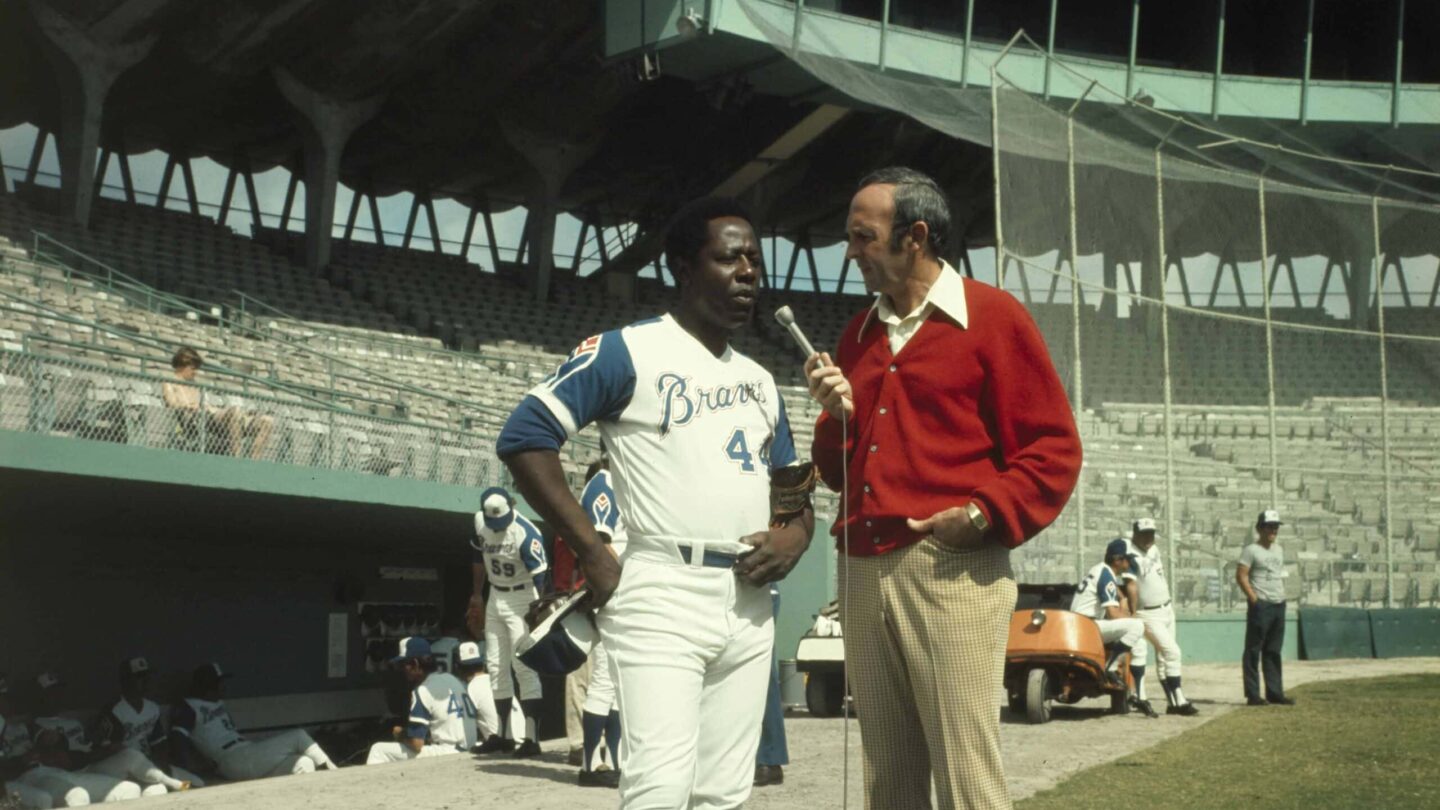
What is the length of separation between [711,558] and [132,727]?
11.0m

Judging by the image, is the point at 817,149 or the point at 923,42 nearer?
the point at 923,42

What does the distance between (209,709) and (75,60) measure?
64.7ft

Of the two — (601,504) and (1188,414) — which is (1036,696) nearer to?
(601,504)

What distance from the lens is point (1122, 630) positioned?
47.2 ft

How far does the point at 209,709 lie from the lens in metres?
14.0

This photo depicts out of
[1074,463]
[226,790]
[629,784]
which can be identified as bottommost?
[226,790]

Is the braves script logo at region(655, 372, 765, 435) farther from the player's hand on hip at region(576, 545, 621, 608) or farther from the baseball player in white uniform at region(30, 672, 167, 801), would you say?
the baseball player in white uniform at region(30, 672, 167, 801)

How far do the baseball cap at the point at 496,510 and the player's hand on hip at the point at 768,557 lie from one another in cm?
713

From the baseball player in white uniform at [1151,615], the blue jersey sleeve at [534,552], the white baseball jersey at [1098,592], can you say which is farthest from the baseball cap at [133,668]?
the baseball player in white uniform at [1151,615]

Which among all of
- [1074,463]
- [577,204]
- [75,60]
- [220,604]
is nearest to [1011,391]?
[1074,463]

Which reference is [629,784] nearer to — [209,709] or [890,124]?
[209,709]

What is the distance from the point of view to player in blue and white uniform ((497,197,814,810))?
4.09 meters

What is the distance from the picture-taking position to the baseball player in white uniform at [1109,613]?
14.4m

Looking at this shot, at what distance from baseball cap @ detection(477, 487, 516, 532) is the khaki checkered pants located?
731cm
